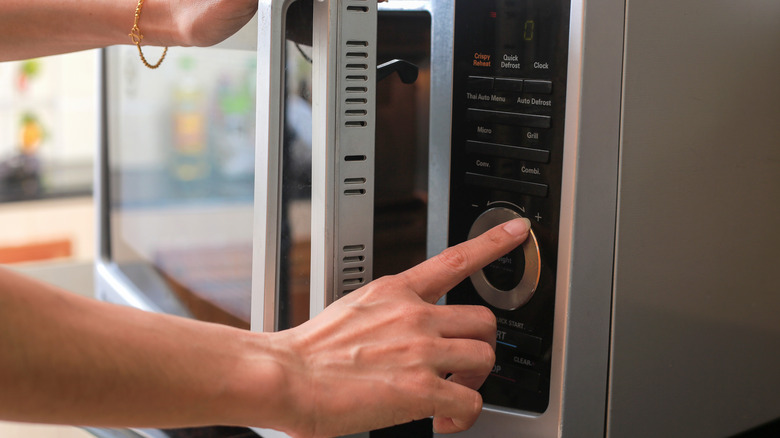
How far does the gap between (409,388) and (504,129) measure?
0.19 meters

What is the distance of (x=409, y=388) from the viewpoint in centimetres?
44

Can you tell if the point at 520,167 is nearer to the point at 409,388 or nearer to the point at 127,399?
the point at 409,388

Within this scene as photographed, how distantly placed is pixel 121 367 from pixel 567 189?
29 cm

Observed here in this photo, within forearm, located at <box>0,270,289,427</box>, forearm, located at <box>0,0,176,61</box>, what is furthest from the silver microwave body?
forearm, located at <box>0,0,176,61</box>

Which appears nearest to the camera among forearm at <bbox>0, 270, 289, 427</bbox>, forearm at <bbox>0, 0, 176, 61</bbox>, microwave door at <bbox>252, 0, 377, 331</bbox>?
forearm at <bbox>0, 270, 289, 427</bbox>

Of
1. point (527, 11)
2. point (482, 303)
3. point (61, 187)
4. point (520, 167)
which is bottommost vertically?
point (61, 187)

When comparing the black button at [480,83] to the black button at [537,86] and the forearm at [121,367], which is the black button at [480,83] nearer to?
the black button at [537,86]

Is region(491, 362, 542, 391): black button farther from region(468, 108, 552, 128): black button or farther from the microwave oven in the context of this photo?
region(468, 108, 552, 128): black button

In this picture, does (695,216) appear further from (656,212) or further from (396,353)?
(396,353)

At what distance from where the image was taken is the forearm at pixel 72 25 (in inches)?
27.9

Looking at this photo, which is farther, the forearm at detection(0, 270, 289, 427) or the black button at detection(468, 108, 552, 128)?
the black button at detection(468, 108, 552, 128)

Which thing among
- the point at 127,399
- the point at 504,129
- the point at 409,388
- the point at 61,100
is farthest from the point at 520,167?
the point at 61,100

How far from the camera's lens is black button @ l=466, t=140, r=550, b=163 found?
48cm

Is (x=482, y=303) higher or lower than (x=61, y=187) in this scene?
higher
